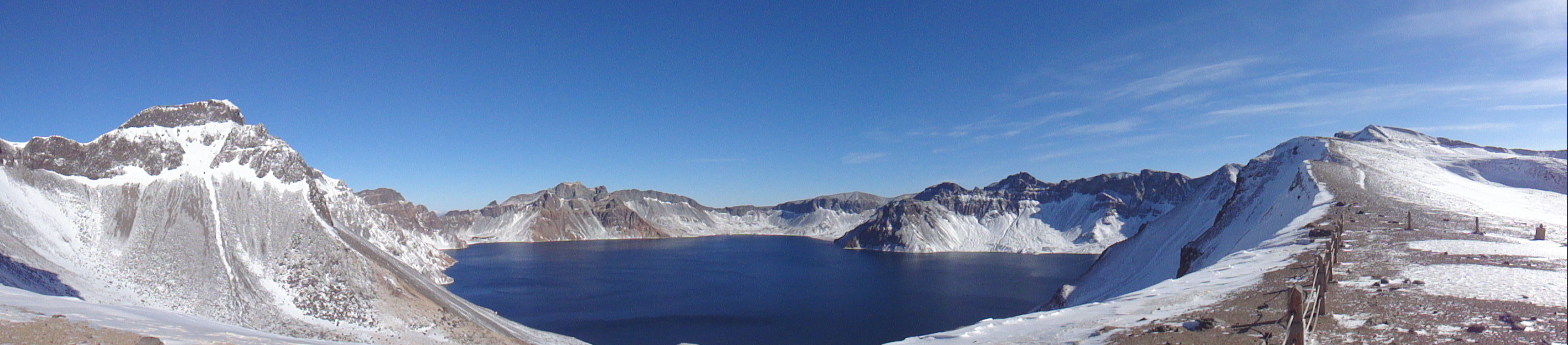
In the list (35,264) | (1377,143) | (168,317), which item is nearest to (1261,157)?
(1377,143)

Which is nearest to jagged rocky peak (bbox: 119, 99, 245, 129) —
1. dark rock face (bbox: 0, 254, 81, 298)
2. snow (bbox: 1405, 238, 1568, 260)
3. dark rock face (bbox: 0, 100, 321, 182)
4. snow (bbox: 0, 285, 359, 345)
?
dark rock face (bbox: 0, 100, 321, 182)

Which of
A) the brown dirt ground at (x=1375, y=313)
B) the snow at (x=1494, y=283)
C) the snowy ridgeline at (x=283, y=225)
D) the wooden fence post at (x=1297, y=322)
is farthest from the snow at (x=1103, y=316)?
the wooden fence post at (x=1297, y=322)

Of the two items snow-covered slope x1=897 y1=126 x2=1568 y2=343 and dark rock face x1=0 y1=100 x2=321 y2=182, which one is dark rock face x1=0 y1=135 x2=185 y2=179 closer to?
dark rock face x1=0 y1=100 x2=321 y2=182

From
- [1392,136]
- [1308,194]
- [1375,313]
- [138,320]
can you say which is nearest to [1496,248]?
[1375,313]

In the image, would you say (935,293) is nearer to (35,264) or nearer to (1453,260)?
(1453,260)

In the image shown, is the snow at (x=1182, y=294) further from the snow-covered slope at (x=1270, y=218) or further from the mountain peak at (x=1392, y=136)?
the mountain peak at (x=1392, y=136)

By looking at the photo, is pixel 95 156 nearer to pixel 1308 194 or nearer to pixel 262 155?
pixel 262 155
